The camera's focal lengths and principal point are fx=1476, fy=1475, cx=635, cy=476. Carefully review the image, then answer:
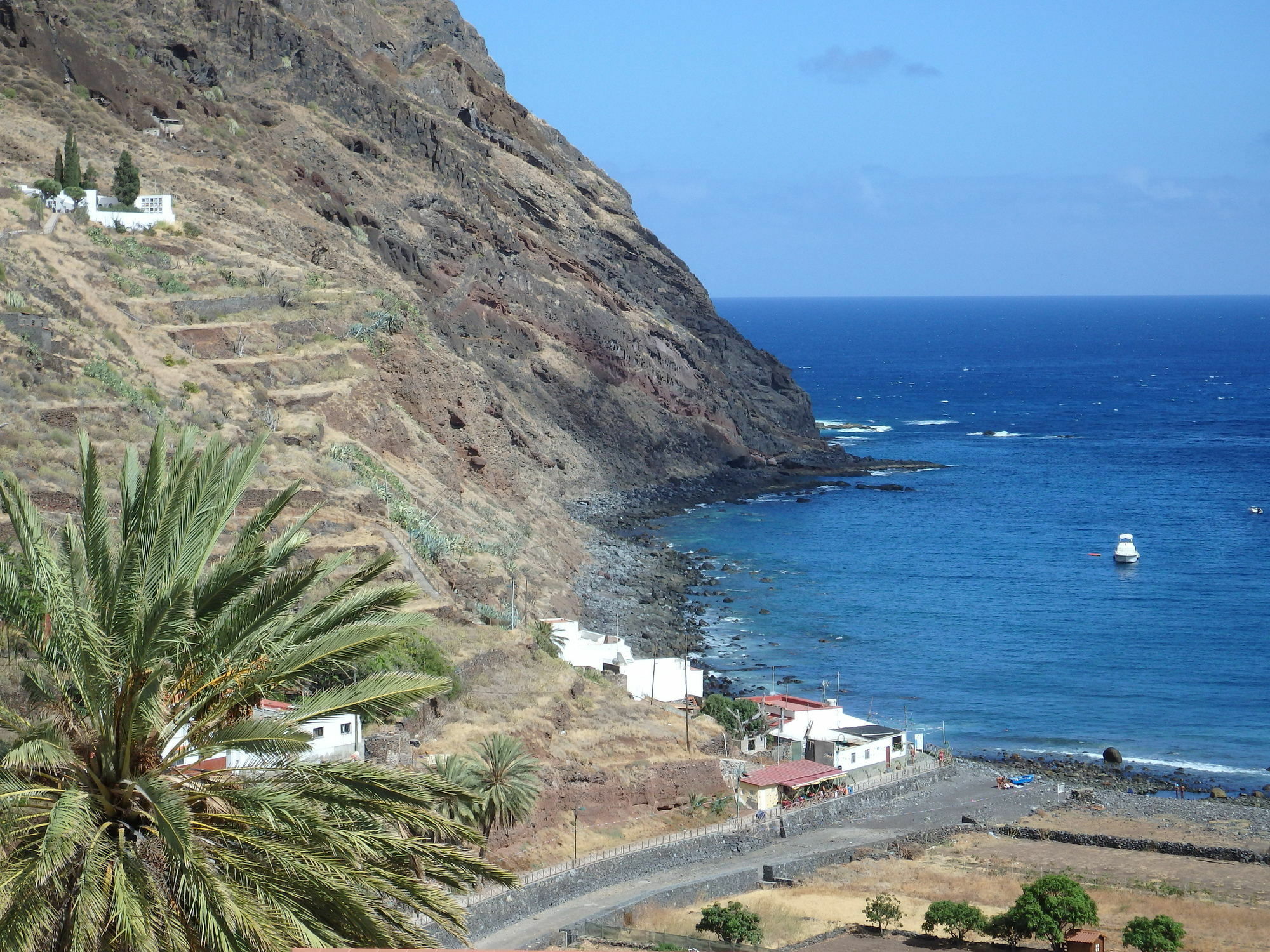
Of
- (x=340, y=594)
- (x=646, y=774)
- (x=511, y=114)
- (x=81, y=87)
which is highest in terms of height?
(x=511, y=114)

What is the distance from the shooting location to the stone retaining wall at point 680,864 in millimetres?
33969

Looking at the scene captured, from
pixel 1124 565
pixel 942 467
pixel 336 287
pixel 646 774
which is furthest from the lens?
pixel 942 467

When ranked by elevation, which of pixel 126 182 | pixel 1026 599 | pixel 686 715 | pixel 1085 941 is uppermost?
pixel 126 182

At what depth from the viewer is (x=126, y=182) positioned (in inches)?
2849

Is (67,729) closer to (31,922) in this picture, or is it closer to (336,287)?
(31,922)

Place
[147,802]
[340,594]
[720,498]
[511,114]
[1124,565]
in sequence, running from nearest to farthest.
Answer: [147,802]
[340,594]
[1124,565]
[720,498]
[511,114]

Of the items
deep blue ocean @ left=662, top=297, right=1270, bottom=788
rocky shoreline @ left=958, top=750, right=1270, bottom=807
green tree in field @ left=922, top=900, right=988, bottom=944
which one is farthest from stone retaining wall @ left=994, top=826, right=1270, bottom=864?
green tree in field @ left=922, top=900, right=988, bottom=944

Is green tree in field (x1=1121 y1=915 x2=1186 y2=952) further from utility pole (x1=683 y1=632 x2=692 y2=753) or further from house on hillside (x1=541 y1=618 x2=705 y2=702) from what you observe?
house on hillside (x1=541 y1=618 x2=705 y2=702)

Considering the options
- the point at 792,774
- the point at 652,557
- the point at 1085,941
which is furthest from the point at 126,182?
the point at 1085,941

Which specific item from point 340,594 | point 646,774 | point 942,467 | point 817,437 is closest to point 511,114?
point 817,437

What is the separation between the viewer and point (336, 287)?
78.6m

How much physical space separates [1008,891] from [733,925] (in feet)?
34.9

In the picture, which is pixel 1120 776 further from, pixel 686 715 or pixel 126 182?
pixel 126 182

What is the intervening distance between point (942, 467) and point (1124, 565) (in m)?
39.5
